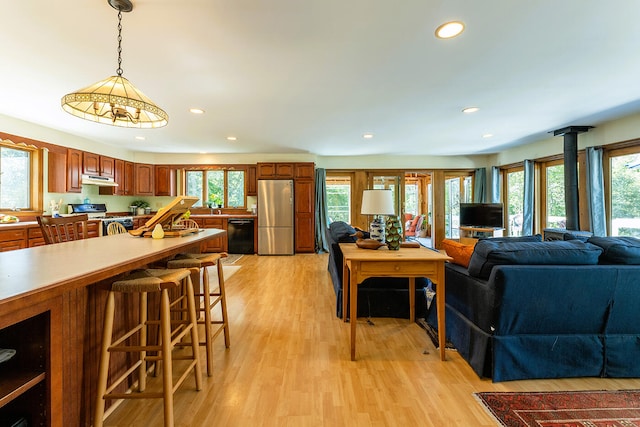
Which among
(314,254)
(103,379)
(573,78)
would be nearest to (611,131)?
(573,78)

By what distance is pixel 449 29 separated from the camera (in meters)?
1.87

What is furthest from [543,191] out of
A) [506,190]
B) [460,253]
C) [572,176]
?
[460,253]

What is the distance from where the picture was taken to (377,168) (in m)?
6.66

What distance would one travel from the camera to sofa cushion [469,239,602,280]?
68.8 inches

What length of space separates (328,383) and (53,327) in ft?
4.72

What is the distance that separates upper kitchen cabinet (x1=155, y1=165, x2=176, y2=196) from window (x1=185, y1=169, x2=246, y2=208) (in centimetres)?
33

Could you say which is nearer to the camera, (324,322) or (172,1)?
(172,1)

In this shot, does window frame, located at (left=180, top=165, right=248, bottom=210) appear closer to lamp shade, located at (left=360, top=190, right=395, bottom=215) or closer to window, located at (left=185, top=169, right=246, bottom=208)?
window, located at (left=185, top=169, right=246, bottom=208)

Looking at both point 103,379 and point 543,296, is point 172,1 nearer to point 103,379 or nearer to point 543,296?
point 103,379

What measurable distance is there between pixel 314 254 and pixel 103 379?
4928 mm

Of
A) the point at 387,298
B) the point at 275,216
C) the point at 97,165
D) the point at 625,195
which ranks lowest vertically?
the point at 387,298

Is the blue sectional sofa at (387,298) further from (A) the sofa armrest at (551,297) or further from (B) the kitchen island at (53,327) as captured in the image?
(B) the kitchen island at (53,327)

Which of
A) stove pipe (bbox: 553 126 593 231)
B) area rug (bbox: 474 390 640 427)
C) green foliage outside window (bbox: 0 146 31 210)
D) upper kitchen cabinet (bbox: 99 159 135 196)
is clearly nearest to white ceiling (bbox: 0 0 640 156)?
stove pipe (bbox: 553 126 593 231)

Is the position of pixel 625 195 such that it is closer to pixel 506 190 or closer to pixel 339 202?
pixel 506 190
